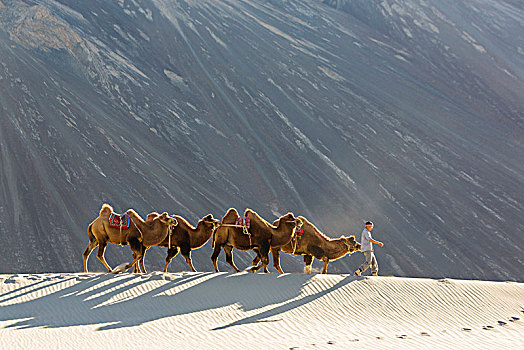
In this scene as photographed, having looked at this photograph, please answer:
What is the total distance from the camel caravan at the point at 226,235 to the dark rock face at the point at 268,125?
1164cm

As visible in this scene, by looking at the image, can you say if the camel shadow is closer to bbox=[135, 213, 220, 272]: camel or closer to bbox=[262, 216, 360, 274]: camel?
bbox=[262, 216, 360, 274]: camel

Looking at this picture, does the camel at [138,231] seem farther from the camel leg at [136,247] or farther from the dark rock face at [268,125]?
the dark rock face at [268,125]

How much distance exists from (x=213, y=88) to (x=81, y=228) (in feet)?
40.6

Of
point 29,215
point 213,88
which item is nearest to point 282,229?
point 29,215

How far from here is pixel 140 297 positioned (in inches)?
482

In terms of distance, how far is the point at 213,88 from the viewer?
120 ft

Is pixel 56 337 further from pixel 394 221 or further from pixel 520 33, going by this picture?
pixel 520 33

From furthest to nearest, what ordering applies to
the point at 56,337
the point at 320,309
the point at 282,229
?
the point at 282,229 < the point at 320,309 < the point at 56,337

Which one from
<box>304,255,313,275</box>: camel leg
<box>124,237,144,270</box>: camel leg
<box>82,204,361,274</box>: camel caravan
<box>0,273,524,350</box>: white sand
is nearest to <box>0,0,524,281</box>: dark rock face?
<box>304,255,313,275</box>: camel leg

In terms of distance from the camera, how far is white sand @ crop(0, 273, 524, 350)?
9.67 m

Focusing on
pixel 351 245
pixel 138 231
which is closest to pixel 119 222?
pixel 138 231

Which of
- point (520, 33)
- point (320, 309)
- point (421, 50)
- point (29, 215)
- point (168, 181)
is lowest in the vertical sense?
point (29, 215)

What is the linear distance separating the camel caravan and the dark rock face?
11644mm

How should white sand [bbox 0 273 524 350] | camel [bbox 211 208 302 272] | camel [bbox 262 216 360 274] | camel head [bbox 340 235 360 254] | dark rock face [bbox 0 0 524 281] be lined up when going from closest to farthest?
white sand [bbox 0 273 524 350] → camel [bbox 211 208 302 272] → camel [bbox 262 216 360 274] → camel head [bbox 340 235 360 254] → dark rock face [bbox 0 0 524 281]
